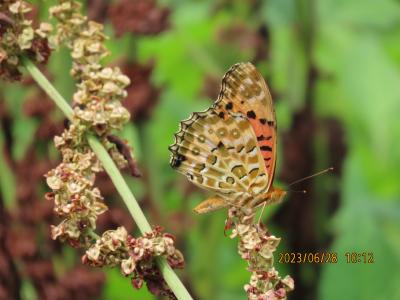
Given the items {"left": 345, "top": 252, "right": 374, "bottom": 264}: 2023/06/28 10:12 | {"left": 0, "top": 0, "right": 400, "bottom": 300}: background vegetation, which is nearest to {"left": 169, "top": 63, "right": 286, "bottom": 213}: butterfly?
{"left": 0, "top": 0, "right": 400, "bottom": 300}: background vegetation

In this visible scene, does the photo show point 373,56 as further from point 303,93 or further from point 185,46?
point 185,46

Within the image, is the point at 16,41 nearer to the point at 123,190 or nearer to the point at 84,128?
the point at 84,128

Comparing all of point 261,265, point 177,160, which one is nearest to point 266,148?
point 177,160

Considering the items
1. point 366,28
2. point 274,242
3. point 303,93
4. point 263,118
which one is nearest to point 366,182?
point 303,93

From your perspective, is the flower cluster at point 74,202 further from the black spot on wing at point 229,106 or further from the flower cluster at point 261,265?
the black spot on wing at point 229,106

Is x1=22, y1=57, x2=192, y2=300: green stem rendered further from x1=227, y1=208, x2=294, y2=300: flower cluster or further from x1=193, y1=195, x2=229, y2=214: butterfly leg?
x1=193, y1=195, x2=229, y2=214: butterfly leg
